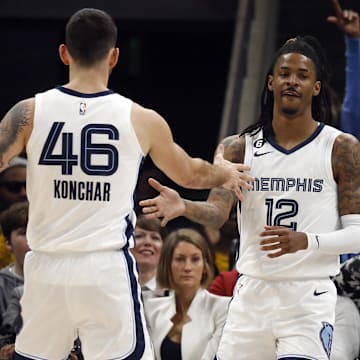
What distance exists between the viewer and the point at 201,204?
600 cm

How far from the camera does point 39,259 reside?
5.41 metres

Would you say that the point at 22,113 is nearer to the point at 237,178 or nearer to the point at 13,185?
the point at 237,178

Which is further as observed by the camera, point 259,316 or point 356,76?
point 356,76

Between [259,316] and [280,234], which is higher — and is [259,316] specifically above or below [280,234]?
below

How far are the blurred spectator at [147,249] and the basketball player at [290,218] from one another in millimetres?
2284

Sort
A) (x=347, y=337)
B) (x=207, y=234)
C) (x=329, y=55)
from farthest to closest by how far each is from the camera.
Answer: (x=329, y=55), (x=207, y=234), (x=347, y=337)

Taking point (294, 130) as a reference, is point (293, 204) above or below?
below

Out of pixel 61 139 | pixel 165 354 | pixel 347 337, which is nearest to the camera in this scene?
pixel 61 139

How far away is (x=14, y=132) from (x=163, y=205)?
2.59ft

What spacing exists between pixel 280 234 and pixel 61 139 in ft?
3.87

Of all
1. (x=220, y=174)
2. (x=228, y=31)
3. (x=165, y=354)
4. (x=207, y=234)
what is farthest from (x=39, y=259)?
(x=228, y=31)

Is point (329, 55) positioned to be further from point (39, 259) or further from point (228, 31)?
point (39, 259)

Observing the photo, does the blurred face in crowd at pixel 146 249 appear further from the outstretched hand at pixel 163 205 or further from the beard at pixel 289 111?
the outstretched hand at pixel 163 205

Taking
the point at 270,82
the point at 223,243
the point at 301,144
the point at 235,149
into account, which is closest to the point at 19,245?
the point at 223,243
